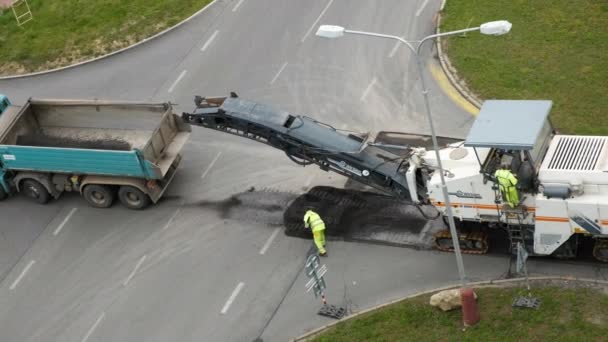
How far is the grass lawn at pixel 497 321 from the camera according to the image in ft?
63.6

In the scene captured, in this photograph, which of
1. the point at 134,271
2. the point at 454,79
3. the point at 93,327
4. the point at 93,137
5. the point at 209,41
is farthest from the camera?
the point at 209,41

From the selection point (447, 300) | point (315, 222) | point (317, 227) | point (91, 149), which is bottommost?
point (447, 300)

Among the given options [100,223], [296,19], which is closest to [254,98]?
[296,19]

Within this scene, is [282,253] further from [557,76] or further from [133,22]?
[133,22]

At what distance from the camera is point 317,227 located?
907 inches

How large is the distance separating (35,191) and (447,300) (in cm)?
1364

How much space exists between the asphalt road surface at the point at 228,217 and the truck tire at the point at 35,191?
0.36 metres

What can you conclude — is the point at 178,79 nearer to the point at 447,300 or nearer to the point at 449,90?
the point at 449,90

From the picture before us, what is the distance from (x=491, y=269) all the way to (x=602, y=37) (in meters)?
12.1

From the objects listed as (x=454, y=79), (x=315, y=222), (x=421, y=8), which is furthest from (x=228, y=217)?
(x=421, y=8)

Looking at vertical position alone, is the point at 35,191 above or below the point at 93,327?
above

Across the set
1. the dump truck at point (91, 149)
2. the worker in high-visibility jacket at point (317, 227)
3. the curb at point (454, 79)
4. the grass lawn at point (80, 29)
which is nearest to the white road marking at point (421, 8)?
the curb at point (454, 79)

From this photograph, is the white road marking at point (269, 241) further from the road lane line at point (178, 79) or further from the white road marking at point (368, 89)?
the road lane line at point (178, 79)

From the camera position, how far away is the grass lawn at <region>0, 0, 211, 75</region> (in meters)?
35.2
